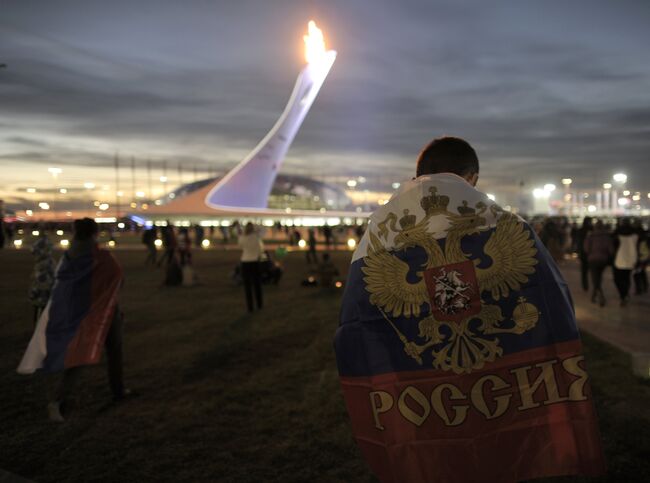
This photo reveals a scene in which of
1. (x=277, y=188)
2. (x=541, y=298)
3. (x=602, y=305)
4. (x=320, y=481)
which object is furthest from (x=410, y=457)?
(x=277, y=188)

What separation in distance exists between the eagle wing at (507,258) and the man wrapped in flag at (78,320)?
442 centimetres

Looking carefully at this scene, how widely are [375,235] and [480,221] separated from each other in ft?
1.16

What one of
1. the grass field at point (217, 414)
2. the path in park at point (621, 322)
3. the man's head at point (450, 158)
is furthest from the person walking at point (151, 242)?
the man's head at point (450, 158)

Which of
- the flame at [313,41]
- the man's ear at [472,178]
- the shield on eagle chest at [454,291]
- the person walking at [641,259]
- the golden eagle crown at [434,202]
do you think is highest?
the flame at [313,41]

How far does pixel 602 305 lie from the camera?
10.0m

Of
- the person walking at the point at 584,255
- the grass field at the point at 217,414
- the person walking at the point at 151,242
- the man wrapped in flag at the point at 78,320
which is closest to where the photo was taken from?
the grass field at the point at 217,414

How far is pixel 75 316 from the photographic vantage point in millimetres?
5176

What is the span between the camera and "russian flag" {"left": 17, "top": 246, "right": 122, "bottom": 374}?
200 inches

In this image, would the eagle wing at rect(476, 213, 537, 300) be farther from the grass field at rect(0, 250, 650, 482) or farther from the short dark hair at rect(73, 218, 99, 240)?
the short dark hair at rect(73, 218, 99, 240)

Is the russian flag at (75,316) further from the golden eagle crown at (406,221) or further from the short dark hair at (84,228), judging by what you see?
the golden eagle crown at (406,221)

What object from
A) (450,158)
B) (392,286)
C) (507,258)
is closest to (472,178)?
(450,158)

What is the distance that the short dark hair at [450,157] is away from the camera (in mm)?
1905

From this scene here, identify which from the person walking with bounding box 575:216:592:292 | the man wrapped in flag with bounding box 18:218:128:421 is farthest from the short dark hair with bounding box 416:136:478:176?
the person walking with bounding box 575:216:592:292

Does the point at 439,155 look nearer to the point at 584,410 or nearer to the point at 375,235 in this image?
the point at 375,235
